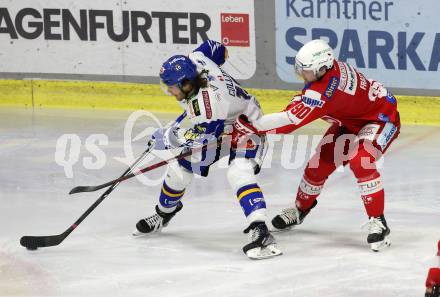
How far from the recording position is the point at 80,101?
940 cm

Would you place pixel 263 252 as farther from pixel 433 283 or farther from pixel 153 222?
pixel 433 283

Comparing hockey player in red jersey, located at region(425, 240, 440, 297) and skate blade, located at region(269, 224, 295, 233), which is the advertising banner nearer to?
skate blade, located at region(269, 224, 295, 233)

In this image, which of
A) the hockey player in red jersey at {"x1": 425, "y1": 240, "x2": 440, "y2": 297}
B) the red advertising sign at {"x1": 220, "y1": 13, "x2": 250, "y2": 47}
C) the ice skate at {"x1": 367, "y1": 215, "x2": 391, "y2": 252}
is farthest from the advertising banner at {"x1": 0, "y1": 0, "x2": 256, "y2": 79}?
the hockey player in red jersey at {"x1": 425, "y1": 240, "x2": 440, "y2": 297}

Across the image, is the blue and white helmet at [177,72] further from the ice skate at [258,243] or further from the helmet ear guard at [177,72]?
the ice skate at [258,243]

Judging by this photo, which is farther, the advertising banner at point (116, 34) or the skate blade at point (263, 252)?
the advertising banner at point (116, 34)

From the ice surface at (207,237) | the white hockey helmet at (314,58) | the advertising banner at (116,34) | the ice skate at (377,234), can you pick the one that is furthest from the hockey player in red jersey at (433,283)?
the advertising banner at (116,34)

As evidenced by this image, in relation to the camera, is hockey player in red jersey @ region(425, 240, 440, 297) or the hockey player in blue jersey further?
the hockey player in blue jersey

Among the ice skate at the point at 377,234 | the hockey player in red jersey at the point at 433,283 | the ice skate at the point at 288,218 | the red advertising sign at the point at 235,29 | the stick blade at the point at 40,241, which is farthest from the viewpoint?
the red advertising sign at the point at 235,29

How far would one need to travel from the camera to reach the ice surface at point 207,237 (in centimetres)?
550

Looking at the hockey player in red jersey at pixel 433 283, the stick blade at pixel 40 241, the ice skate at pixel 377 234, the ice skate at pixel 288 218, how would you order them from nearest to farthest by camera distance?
the hockey player in red jersey at pixel 433 283
the ice skate at pixel 377 234
the stick blade at pixel 40 241
the ice skate at pixel 288 218

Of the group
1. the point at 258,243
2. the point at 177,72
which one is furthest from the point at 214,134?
the point at 258,243

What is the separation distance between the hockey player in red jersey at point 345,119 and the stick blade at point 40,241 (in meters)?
1.08

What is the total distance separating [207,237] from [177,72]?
98 cm

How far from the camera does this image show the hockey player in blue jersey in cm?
582
